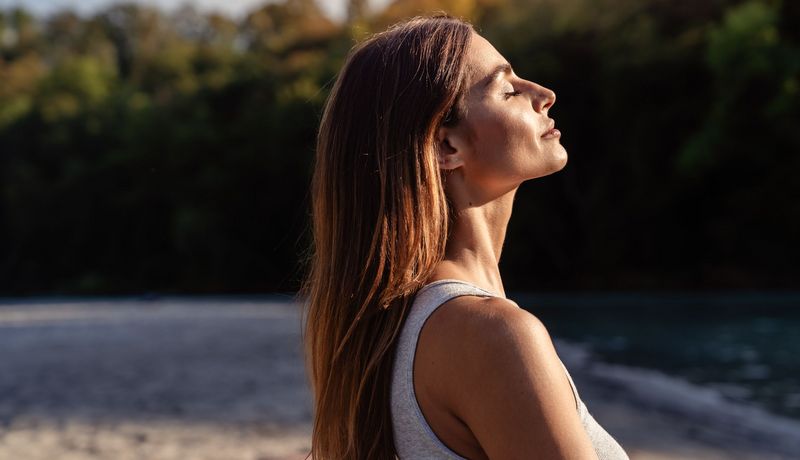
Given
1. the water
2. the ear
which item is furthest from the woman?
the water

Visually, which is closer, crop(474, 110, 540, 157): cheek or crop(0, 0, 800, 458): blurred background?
crop(474, 110, 540, 157): cheek

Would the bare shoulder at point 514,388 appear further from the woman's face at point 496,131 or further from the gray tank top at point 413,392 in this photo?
the woman's face at point 496,131

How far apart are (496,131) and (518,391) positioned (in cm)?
38

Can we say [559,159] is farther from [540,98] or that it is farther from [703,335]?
[703,335]

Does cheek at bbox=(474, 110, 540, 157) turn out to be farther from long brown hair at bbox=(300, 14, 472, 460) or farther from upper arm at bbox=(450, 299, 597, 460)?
upper arm at bbox=(450, 299, 597, 460)

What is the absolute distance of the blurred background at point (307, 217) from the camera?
9.11m

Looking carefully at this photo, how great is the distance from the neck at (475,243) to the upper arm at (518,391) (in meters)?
0.21

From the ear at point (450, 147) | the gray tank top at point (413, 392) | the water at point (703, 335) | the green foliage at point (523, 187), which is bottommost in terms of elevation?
the gray tank top at point (413, 392)

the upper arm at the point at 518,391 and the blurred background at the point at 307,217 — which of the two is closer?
the upper arm at the point at 518,391

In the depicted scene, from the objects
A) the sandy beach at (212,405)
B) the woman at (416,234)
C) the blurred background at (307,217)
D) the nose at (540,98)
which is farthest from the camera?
the blurred background at (307,217)

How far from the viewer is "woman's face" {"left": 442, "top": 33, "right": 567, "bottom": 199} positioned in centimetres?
113

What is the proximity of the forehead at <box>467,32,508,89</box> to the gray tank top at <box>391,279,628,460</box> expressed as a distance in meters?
0.26

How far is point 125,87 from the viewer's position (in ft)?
143

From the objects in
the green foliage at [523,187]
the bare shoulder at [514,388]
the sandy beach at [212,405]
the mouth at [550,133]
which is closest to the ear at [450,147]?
the mouth at [550,133]
